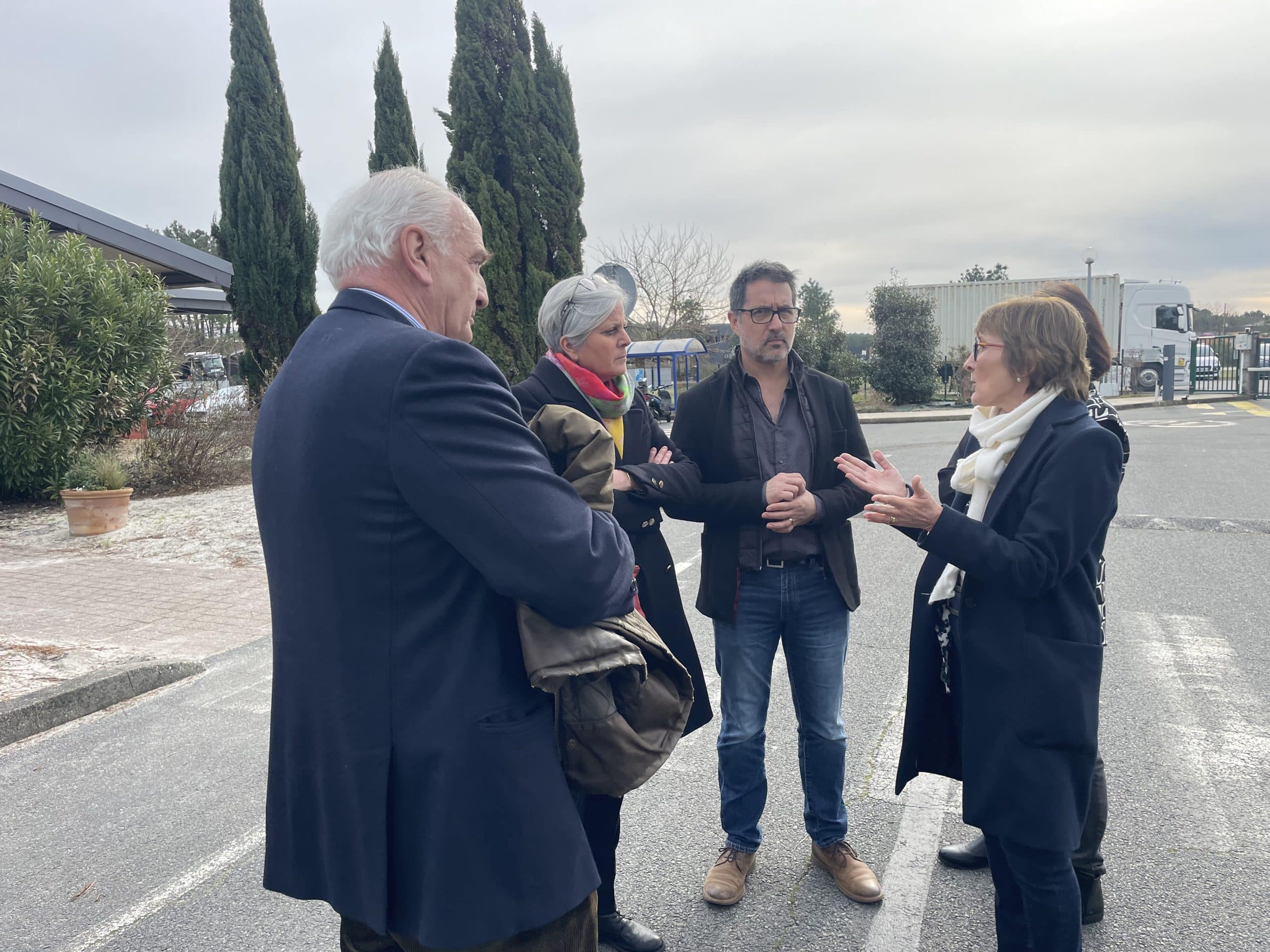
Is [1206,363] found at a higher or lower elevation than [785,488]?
higher

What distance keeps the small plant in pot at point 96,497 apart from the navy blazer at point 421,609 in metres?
9.25

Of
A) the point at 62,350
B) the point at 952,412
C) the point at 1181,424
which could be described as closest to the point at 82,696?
the point at 62,350

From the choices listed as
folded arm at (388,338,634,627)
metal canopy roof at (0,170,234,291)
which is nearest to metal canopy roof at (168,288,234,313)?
metal canopy roof at (0,170,234,291)

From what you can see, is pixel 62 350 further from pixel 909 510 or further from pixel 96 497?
pixel 909 510

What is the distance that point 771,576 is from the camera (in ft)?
10.2

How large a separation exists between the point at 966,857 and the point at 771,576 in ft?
3.83

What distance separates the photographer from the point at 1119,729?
4184 mm

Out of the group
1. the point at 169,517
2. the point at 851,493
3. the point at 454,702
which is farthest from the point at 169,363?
the point at 454,702

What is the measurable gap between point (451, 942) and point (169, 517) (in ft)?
33.8

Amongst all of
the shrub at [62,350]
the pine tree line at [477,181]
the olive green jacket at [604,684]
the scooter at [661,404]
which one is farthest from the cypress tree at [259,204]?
the olive green jacket at [604,684]

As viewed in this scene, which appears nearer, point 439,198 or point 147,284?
point 439,198

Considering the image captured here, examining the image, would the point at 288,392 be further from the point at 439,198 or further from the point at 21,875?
the point at 21,875

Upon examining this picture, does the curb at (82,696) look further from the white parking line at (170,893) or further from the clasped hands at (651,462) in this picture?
the clasped hands at (651,462)

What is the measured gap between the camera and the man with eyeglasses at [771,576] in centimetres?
305
